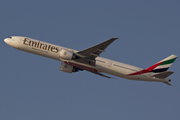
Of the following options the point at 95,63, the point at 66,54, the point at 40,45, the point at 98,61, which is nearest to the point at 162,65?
the point at 98,61

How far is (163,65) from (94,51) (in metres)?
15.3

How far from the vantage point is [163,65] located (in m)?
55.7

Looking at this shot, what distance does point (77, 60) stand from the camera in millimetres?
52875

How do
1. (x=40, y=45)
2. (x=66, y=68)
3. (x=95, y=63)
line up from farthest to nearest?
(x=66, y=68) → (x=40, y=45) → (x=95, y=63)

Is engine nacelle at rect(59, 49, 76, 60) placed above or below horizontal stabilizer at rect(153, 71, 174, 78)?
above

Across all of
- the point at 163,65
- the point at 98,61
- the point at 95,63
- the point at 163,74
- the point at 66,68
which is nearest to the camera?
the point at 163,74

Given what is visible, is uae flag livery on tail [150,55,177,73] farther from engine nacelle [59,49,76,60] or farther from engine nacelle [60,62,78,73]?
engine nacelle [59,49,76,60]

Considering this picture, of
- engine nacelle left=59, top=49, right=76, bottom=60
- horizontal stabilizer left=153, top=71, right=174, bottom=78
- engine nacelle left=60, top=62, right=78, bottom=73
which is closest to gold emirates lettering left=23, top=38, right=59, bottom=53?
engine nacelle left=59, top=49, right=76, bottom=60

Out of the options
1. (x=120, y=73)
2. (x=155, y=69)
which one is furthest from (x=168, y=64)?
(x=120, y=73)

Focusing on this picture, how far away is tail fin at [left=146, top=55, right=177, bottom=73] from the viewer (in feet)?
182

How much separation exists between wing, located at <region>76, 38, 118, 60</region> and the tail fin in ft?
38.9

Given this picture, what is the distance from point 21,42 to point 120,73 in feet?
69.1

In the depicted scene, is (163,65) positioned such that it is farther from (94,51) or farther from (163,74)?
(94,51)

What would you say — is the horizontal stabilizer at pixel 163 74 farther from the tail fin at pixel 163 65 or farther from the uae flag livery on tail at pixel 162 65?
the tail fin at pixel 163 65
